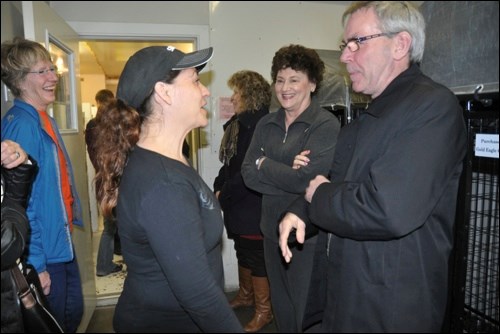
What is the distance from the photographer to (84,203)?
6.84ft

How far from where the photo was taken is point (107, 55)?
3.62 meters

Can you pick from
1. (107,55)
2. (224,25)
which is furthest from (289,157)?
(107,55)

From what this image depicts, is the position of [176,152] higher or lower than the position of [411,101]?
lower

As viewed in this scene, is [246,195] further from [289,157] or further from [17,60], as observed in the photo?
[17,60]

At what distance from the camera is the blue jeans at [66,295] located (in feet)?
4.43

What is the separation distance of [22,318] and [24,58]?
869 mm

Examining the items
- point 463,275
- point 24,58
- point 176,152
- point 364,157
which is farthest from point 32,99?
point 463,275

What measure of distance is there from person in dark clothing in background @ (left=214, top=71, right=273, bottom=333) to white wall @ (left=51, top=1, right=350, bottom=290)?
1.23ft

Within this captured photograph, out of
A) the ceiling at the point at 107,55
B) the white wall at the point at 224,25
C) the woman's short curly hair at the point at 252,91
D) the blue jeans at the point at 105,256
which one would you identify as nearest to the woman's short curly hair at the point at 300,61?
the woman's short curly hair at the point at 252,91

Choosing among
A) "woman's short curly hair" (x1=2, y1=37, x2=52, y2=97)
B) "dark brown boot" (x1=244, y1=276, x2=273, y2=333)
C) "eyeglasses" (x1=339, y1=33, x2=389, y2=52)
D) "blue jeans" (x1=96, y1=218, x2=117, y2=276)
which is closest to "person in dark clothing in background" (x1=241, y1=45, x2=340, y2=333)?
"dark brown boot" (x1=244, y1=276, x2=273, y2=333)

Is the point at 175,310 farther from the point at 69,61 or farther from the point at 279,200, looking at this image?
the point at 69,61

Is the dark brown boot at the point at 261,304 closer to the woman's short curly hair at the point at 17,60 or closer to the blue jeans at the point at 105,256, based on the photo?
the blue jeans at the point at 105,256

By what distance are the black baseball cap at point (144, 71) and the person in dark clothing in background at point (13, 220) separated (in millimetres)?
338

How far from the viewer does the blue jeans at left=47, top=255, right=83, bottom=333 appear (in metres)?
1.35
